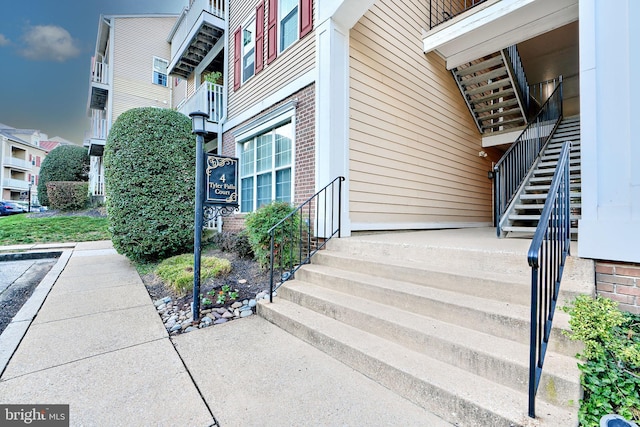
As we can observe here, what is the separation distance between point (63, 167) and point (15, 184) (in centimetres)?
2510

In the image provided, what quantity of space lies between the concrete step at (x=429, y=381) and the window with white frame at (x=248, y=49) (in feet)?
20.4

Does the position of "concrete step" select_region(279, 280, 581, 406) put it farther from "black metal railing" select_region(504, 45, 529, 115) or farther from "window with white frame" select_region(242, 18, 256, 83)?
"black metal railing" select_region(504, 45, 529, 115)

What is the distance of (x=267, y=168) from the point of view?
5.96 m

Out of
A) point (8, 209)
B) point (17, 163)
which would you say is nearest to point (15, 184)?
point (17, 163)

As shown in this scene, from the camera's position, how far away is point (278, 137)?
5598 mm

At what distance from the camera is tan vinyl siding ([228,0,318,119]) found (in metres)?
4.89

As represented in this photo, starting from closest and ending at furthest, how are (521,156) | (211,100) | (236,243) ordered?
1. (236,243)
2. (521,156)
3. (211,100)

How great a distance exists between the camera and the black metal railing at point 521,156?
13.7 ft

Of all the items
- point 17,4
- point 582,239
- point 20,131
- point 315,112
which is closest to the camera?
point 582,239

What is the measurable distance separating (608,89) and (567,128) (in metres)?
5.61

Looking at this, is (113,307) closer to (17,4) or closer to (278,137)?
(278,137)

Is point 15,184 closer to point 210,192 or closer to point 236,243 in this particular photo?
point 236,243

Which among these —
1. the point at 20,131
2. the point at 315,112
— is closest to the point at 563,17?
the point at 315,112

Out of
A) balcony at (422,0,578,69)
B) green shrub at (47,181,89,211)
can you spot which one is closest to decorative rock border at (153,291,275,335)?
balcony at (422,0,578,69)
